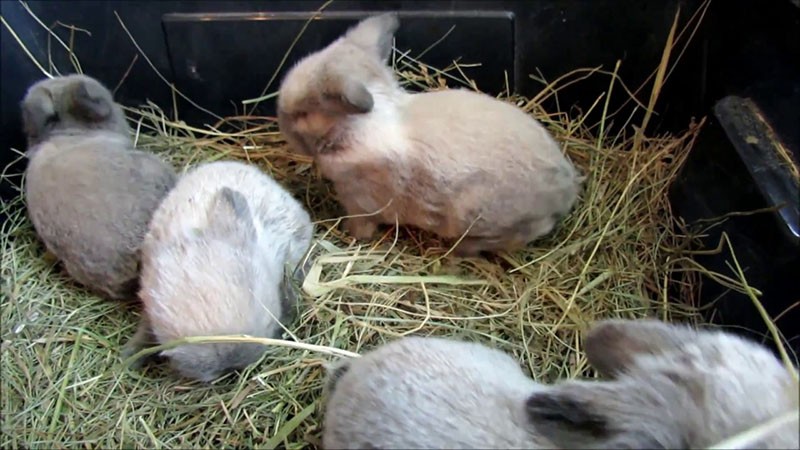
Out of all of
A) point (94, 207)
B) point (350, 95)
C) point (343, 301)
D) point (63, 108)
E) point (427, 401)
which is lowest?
point (343, 301)

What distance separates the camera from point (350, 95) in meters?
2.58

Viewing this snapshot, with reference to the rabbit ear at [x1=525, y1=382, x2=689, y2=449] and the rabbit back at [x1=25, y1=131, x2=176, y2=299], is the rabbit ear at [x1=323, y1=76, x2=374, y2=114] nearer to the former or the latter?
the rabbit back at [x1=25, y1=131, x2=176, y2=299]

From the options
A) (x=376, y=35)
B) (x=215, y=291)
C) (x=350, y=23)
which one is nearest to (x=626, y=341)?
(x=215, y=291)

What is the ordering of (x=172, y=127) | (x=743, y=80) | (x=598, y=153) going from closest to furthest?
1. (x=743, y=80)
2. (x=598, y=153)
3. (x=172, y=127)

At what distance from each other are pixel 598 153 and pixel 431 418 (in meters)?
1.64

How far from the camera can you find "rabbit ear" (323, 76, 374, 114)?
2584 millimetres

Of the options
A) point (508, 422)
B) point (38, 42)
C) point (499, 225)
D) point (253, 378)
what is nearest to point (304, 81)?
point (499, 225)

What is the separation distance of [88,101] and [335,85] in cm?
96

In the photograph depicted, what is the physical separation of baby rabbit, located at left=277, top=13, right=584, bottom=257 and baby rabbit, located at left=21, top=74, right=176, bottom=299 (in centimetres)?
57

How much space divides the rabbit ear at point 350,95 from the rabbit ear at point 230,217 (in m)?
0.45

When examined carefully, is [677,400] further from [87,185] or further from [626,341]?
[87,185]

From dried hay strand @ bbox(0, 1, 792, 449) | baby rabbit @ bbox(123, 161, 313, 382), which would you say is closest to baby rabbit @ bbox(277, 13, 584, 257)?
dried hay strand @ bbox(0, 1, 792, 449)

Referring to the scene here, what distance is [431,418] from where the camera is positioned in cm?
188

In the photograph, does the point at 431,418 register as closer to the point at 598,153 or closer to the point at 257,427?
the point at 257,427
